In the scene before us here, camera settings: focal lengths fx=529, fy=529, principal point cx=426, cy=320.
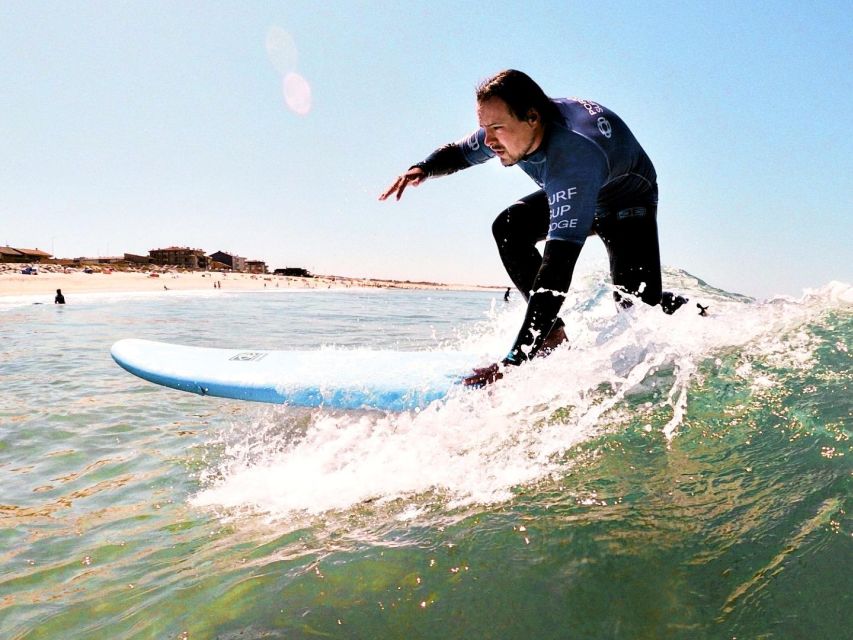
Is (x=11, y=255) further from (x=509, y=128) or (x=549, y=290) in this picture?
(x=549, y=290)

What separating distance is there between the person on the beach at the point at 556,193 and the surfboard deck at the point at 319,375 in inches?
24.1

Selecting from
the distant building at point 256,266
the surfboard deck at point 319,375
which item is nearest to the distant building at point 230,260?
the distant building at point 256,266

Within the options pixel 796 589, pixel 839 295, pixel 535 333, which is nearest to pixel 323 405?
pixel 535 333

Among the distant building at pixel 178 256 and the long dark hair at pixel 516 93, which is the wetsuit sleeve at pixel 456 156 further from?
the distant building at pixel 178 256

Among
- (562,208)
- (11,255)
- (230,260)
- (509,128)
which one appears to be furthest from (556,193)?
(230,260)

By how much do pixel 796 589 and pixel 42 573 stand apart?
8.55 ft

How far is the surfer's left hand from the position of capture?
2678 mm

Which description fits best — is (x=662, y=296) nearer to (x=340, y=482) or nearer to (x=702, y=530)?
(x=702, y=530)

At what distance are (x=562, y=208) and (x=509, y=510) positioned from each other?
4.64ft

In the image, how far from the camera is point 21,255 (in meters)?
67.2

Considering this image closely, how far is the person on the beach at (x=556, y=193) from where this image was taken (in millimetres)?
2486

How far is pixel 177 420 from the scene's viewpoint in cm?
445

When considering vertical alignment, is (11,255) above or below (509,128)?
above

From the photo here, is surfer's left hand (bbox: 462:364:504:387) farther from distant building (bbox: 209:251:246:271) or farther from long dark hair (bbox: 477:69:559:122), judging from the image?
distant building (bbox: 209:251:246:271)
